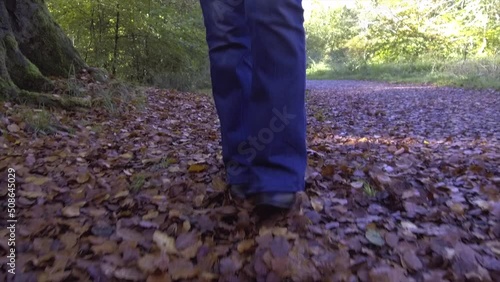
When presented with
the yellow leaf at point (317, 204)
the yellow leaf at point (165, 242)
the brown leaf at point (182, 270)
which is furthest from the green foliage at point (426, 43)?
the brown leaf at point (182, 270)

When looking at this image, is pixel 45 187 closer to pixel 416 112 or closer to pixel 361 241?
pixel 361 241

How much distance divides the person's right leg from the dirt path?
18cm

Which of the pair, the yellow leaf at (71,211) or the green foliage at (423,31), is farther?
the green foliage at (423,31)

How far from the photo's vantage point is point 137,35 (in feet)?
28.3

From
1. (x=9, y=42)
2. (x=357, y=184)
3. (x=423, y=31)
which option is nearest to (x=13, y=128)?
(x=9, y=42)

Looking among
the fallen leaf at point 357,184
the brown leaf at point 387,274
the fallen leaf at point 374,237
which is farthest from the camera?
the fallen leaf at point 357,184

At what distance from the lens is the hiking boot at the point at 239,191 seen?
1.71m

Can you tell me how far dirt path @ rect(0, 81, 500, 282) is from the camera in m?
1.26

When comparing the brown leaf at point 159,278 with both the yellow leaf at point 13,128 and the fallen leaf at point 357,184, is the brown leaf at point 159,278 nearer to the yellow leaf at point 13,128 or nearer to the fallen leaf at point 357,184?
the fallen leaf at point 357,184

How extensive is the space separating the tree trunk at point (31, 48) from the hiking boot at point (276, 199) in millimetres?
3147

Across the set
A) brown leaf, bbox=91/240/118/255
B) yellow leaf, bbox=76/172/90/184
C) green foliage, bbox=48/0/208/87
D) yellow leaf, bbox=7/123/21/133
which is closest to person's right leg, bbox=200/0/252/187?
brown leaf, bbox=91/240/118/255

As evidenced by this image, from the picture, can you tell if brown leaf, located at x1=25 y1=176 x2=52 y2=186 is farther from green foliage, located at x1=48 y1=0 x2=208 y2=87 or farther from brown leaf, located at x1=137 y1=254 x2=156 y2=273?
green foliage, located at x1=48 y1=0 x2=208 y2=87

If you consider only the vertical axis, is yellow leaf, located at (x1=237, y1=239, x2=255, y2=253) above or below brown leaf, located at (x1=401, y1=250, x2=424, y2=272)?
above

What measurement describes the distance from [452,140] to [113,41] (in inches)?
267
